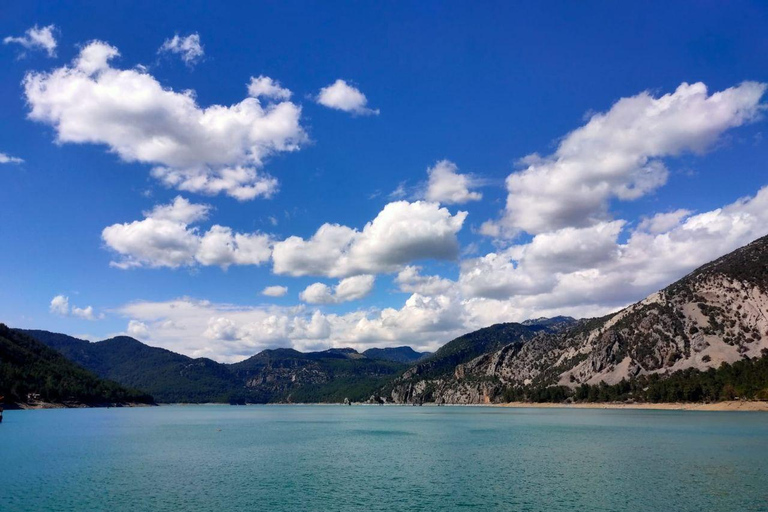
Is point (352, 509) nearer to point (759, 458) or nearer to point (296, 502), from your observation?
point (296, 502)

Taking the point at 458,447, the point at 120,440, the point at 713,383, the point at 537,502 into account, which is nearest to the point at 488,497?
the point at 537,502

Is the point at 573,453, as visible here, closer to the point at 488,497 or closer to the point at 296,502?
the point at 488,497

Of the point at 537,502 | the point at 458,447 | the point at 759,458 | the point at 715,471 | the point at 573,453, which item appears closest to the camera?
the point at 537,502

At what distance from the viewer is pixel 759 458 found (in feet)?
221

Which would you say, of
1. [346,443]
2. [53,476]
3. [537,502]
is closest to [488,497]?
[537,502]

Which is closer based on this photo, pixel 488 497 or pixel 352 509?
pixel 352 509

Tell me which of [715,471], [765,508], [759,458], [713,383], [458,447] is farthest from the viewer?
[713,383]

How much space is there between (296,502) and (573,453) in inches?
1881

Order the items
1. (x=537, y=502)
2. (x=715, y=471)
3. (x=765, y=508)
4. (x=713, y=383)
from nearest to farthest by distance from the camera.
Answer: (x=765, y=508) → (x=537, y=502) → (x=715, y=471) → (x=713, y=383)

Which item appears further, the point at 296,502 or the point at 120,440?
the point at 120,440

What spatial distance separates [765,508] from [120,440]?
104326 millimetres

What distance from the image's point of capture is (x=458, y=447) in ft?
291

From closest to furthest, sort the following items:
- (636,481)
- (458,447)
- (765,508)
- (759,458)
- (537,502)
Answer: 1. (765,508)
2. (537,502)
3. (636,481)
4. (759,458)
5. (458,447)

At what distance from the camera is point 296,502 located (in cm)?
4644
